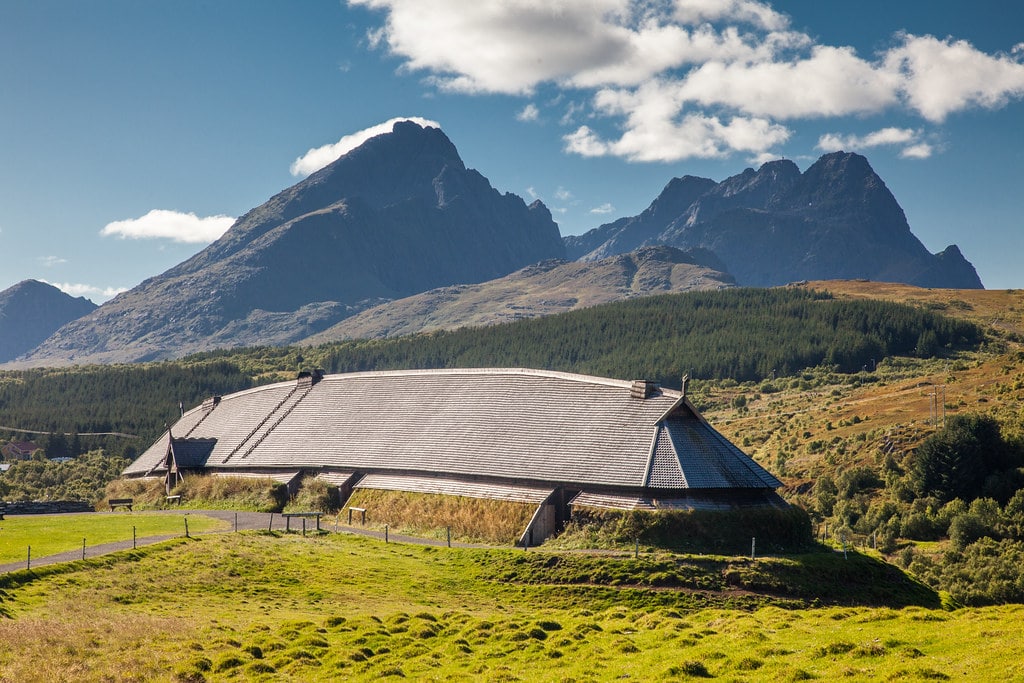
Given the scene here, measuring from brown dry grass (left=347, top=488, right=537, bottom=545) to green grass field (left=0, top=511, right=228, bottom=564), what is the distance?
9.43 meters

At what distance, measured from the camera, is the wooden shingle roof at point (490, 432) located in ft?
160

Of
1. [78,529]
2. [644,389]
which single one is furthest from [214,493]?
[644,389]

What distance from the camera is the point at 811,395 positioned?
484ft

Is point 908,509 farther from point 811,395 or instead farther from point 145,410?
point 145,410

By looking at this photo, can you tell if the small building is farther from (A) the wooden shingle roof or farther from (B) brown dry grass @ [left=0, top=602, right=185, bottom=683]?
(B) brown dry grass @ [left=0, top=602, right=185, bottom=683]

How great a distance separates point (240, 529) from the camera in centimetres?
5216

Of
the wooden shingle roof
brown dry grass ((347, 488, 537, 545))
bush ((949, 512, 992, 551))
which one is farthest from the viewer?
bush ((949, 512, 992, 551))

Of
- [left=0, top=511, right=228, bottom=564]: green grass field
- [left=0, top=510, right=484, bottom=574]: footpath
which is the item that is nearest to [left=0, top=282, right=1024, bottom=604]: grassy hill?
[left=0, top=510, right=484, bottom=574]: footpath

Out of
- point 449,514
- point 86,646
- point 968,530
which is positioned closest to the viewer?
point 86,646

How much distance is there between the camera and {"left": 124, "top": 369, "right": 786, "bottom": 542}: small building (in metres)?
47.8

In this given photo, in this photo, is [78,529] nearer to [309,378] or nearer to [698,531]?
[309,378]

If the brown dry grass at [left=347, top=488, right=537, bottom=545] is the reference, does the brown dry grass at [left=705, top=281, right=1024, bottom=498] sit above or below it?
above

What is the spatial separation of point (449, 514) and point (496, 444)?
570 centimetres

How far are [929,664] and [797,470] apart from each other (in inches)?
2939
